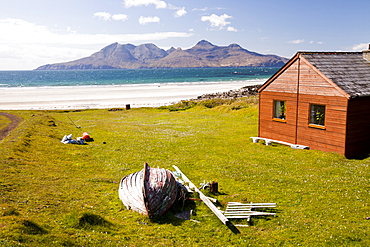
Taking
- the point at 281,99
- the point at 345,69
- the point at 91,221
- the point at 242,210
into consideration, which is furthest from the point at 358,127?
the point at 91,221

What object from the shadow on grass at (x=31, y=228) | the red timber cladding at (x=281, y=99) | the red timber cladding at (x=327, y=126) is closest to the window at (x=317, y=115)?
the red timber cladding at (x=327, y=126)

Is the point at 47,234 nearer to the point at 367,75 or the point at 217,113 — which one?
the point at 367,75

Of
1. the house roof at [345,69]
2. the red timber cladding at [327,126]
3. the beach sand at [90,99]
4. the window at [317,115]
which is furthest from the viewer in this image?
the beach sand at [90,99]

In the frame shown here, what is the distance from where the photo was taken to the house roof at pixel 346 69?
27.8 meters

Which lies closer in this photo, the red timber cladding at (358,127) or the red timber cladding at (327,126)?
the red timber cladding at (358,127)

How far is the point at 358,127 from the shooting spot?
27484mm

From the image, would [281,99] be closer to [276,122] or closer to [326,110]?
[276,122]

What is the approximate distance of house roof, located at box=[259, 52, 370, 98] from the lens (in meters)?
27.8

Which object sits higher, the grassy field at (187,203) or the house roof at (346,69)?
the house roof at (346,69)

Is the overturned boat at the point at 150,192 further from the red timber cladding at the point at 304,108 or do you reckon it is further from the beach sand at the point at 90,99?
the beach sand at the point at 90,99

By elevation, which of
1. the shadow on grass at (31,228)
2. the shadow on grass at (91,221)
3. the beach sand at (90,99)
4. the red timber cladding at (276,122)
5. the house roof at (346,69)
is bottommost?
the beach sand at (90,99)

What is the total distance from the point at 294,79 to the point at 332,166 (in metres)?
10.1

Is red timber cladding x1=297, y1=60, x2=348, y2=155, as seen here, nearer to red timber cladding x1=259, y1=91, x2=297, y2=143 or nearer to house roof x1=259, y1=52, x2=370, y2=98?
house roof x1=259, y1=52, x2=370, y2=98

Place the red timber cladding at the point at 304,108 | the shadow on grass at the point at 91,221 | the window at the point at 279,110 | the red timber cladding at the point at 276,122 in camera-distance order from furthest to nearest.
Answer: the window at the point at 279,110 < the red timber cladding at the point at 276,122 < the red timber cladding at the point at 304,108 < the shadow on grass at the point at 91,221
